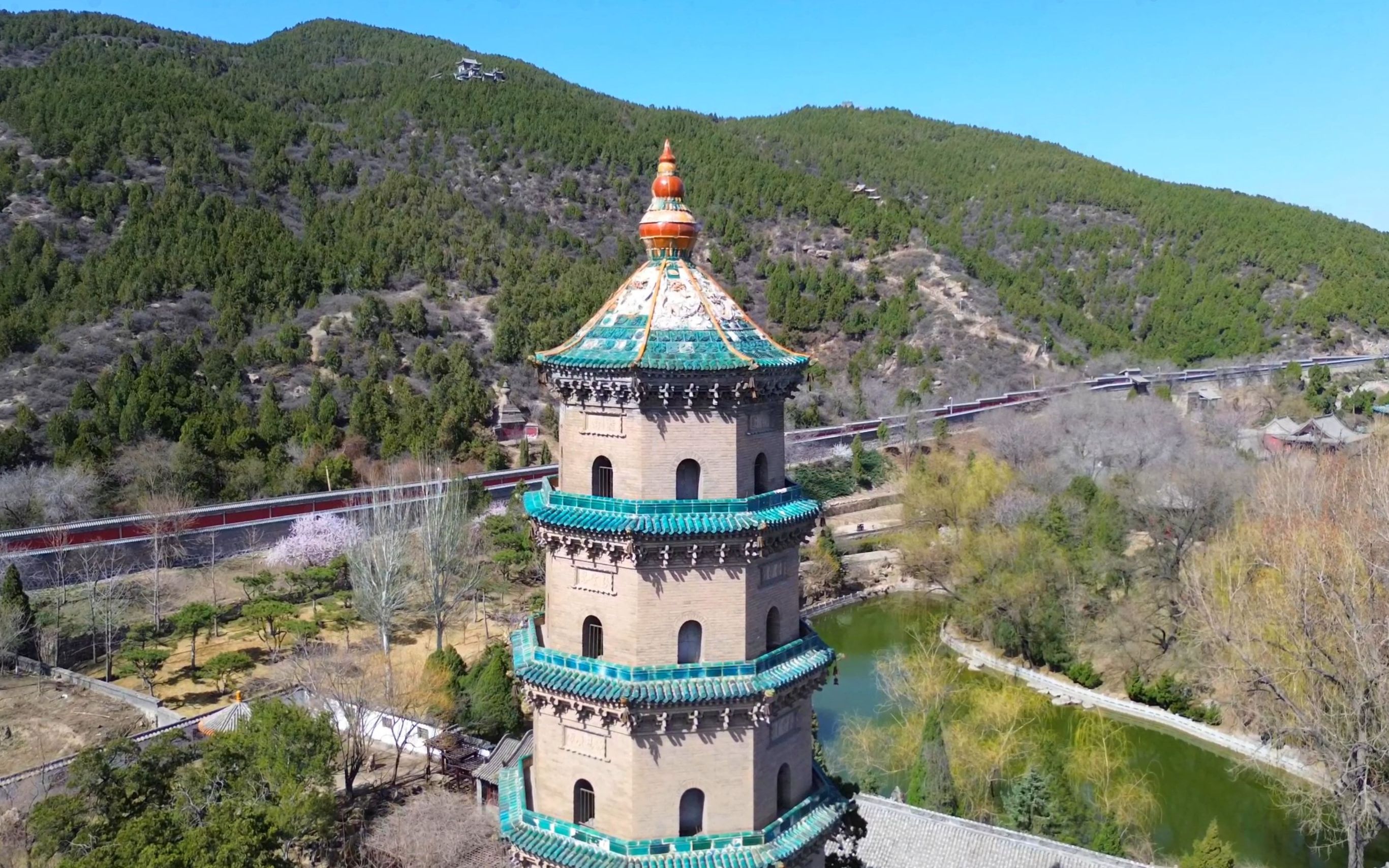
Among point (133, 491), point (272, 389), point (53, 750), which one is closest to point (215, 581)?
point (133, 491)

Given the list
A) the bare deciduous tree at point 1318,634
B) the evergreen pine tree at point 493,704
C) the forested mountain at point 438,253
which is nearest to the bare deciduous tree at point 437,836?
the evergreen pine tree at point 493,704

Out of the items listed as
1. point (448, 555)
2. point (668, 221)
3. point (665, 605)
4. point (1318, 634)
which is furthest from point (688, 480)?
point (448, 555)

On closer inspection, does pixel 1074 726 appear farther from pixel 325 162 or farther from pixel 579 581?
pixel 325 162

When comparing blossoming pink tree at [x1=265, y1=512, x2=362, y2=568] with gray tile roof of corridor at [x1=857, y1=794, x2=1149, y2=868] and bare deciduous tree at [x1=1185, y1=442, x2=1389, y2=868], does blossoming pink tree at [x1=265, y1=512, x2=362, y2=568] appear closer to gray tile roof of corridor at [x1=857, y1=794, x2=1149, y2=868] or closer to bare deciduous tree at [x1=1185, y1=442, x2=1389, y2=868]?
gray tile roof of corridor at [x1=857, y1=794, x2=1149, y2=868]

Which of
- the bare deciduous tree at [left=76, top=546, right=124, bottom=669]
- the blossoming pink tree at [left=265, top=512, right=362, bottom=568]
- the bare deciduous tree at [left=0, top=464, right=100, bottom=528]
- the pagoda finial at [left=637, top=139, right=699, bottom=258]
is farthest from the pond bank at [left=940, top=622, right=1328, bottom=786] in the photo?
the bare deciduous tree at [left=0, top=464, right=100, bottom=528]

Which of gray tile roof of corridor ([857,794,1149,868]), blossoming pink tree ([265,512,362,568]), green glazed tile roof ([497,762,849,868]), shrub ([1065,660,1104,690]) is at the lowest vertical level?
shrub ([1065,660,1104,690])

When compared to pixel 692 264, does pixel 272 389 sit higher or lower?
lower

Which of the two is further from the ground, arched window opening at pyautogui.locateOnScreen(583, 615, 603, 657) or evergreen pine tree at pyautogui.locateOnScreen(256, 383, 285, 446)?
arched window opening at pyautogui.locateOnScreen(583, 615, 603, 657)
